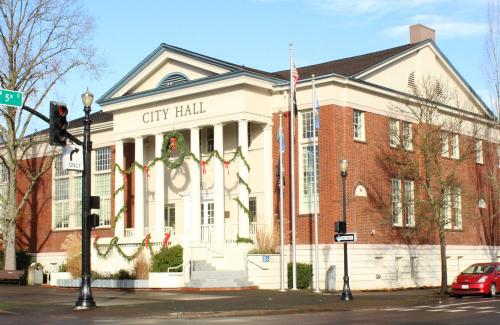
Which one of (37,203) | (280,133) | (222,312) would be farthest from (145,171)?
(222,312)

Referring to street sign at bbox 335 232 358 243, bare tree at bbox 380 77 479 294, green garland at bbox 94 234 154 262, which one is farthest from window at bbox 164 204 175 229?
street sign at bbox 335 232 358 243

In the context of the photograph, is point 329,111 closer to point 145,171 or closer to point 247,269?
point 247,269

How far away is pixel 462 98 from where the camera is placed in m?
45.5

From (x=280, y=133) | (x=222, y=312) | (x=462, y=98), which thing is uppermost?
(x=462, y=98)

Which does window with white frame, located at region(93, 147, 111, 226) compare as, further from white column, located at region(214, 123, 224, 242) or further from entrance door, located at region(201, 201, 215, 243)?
white column, located at region(214, 123, 224, 242)

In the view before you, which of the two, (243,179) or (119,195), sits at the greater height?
(243,179)

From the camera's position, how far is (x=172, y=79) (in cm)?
4088

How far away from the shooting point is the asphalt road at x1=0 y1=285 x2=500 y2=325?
19188mm

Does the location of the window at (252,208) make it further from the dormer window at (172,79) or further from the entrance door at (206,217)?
the dormer window at (172,79)

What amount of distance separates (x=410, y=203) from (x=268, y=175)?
7279 millimetres

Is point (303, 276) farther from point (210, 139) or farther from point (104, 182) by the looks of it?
point (104, 182)

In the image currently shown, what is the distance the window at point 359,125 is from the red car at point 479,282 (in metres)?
9.05

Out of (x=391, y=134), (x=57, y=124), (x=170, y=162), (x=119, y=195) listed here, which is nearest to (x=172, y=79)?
(x=170, y=162)

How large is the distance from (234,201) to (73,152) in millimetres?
16094
